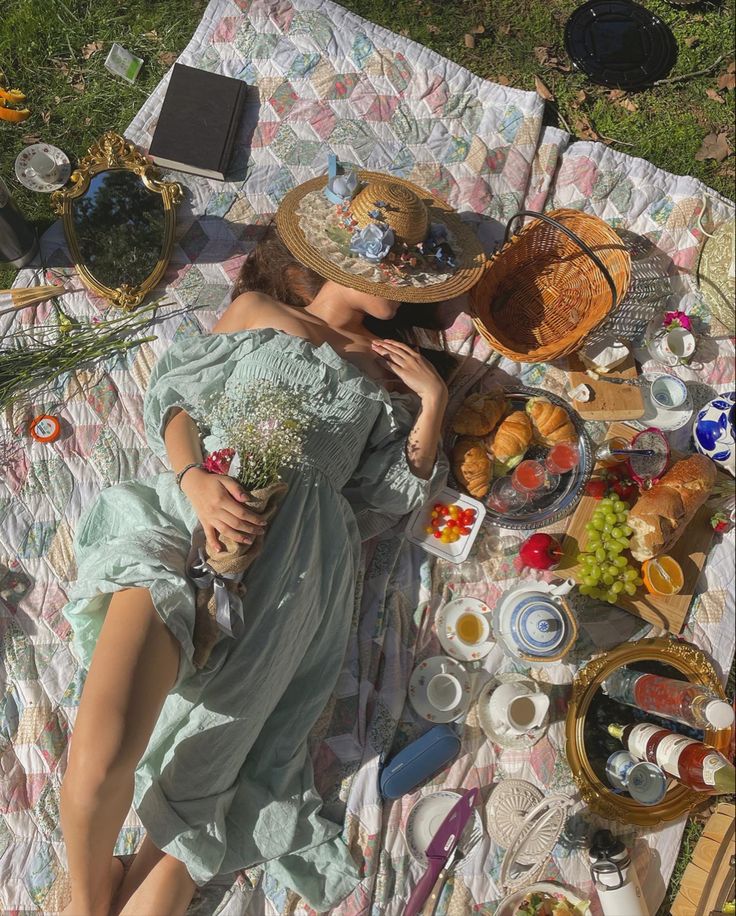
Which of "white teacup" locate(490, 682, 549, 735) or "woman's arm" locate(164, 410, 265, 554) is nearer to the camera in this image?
"woman's arm" locate(164, 410, 265, 554)

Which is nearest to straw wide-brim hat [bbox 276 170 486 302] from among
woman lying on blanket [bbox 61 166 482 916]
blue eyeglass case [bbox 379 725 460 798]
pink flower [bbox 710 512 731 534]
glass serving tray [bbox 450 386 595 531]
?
woman lying on blanket [bbox 61 166 482 916]

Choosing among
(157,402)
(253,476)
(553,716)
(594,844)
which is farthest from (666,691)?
(157,402)

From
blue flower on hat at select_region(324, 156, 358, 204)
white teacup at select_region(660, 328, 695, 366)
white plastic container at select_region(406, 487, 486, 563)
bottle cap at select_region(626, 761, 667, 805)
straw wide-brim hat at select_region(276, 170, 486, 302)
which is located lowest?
bottle cap at select_region(626, 761, 667, 805)

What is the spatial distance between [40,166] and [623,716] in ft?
14.3

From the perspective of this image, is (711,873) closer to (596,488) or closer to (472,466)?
(596,488)

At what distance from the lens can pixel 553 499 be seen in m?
4.07

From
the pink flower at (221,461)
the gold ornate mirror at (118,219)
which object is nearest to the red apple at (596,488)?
the pink flower at (221,461)

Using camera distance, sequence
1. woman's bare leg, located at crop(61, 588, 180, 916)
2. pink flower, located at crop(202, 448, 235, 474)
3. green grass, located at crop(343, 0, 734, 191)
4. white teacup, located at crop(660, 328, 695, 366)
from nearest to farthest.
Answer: woman's bare leg, located at crop(61, 588, 180, 916)
pink flower, located at crop(202, 448, 235, 474)
white teacup, located at crop(660, 328, 695, 366)
green grass, located at crop(343, 0, 734, 191)

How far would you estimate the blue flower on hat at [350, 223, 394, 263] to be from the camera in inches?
135

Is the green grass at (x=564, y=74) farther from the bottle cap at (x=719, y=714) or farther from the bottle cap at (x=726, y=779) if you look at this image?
the bottle cap at (x=726, y=779)

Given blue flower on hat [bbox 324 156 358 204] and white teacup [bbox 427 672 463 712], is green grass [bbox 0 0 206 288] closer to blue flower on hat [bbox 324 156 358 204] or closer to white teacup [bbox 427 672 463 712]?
blue flower on hat [bbox 324 156 358 204]

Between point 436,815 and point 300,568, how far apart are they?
4.76 ft

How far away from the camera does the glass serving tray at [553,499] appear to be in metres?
4.02

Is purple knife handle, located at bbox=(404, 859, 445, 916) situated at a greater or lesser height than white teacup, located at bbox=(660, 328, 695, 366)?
lesser
